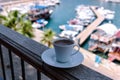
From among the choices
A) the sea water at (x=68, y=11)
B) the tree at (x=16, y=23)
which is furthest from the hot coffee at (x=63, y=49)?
the sea water at (x=68, y=11)

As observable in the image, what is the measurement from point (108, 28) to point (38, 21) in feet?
19.6

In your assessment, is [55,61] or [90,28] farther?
[90,28]

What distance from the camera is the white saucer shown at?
681 millimetres

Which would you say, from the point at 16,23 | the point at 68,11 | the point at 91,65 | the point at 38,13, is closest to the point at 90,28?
the point at 38,13

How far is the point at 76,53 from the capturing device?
727 millimetres

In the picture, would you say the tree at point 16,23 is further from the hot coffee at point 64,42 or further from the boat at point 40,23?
the boat at point 40,23

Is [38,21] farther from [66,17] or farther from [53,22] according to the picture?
[66,17]

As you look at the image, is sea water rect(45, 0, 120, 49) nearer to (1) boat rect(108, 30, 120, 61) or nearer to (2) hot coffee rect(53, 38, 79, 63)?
(1) boat rect(108, 30, 120, 61)

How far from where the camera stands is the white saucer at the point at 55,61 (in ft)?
2.23

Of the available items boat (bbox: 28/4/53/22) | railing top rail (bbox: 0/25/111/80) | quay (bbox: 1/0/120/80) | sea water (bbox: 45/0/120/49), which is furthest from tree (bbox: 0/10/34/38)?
boat (bbox: 28/4/53/22)

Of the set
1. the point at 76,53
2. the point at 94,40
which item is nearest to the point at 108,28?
the point at 94,40

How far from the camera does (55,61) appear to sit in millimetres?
713

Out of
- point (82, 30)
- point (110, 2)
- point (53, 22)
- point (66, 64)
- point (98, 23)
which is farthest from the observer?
point (110, 2)

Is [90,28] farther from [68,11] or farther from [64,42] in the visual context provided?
[64,42]
